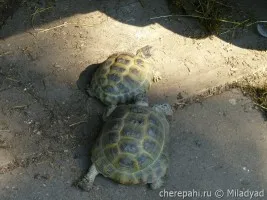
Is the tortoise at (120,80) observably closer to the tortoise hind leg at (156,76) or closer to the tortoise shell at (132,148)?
the tortoise hind leg at (156,76)

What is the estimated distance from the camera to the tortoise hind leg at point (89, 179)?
10.7 feet

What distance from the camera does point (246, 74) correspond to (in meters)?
3.87

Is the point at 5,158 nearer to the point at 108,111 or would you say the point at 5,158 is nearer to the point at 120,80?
the point at 108,111

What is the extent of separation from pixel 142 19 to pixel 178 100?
2.99 ft

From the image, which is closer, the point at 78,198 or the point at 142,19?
the point at 78,198

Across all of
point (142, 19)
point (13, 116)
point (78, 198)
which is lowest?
point (78, 198)

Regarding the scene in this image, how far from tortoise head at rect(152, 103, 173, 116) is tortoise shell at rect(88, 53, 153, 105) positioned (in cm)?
18

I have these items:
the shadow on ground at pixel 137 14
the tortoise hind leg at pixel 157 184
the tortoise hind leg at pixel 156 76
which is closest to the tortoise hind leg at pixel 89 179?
the tortoise hind leg at pixel 157 184

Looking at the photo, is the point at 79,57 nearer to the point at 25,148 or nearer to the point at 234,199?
the point at 25,148

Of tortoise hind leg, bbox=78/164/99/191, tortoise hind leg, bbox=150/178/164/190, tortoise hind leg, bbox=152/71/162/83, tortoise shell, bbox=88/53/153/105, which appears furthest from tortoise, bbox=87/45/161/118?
tortoise hind leg, bbox=150/178/164/190

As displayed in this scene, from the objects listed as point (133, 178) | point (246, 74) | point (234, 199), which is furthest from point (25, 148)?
point (246, 74)

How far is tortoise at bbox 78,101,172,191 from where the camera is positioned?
10.2ft

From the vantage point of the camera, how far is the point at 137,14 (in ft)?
13.7

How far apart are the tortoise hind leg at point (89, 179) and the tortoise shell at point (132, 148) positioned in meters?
0.04
